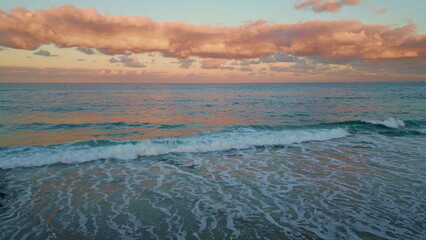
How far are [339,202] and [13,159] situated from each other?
545 inches

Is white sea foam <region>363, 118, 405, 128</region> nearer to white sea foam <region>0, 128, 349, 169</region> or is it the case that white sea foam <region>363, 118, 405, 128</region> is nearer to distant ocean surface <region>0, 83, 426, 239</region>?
distant ocean surface <region>0, 83, 426, 239</region>

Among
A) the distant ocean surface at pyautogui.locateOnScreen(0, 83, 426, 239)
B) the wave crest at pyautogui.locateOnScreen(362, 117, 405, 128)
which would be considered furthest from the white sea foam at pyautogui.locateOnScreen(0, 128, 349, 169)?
the wave crest at pyautogui.locateOnScreen(362, 117, 405, 128)

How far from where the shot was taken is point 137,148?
1369 centimetres

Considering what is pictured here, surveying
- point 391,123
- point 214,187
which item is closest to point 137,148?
point 214,187

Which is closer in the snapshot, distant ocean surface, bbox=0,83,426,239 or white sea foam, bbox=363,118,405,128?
distant ocean surface, bbox=0,83,426,239

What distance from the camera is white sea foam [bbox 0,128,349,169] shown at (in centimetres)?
1191

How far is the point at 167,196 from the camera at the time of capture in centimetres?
797

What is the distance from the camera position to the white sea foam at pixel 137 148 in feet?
39.1

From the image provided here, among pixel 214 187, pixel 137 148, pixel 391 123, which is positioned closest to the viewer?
pixel 214 187

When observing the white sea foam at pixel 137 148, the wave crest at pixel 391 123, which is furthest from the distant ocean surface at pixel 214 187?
the wave crest at pixel 391 123

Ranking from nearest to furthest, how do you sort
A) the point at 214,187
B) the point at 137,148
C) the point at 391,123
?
the point at 214,187
the point at 137,148
the point at 391,123

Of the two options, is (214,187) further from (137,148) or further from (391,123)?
(391,123)

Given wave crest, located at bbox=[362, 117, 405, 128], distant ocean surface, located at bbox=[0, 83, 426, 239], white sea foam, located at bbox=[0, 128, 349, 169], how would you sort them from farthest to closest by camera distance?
wave crest, located at bbox=[362, 117, 405, 128], white sea foam, located at bbox=[0, 128, 349, 169], distant ocean surface, located at bbox=[0, 83, 426, 239]

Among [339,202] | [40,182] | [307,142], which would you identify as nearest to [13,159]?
[40,182]
